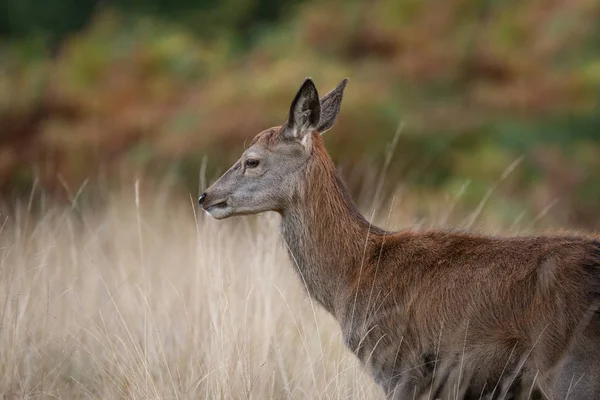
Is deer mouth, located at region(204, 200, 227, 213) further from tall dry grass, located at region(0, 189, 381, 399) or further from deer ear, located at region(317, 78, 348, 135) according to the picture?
deer ear, located at region(317, 78, 348, 135)

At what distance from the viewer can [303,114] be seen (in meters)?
6.24

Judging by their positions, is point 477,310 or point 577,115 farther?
point 577,115

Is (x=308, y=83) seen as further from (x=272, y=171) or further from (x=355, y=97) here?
(x=355, y=97)

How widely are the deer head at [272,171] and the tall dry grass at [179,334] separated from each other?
0.89ft

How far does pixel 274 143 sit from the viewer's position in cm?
636

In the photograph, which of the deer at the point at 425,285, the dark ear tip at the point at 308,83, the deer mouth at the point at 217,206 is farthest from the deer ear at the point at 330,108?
the deer mouth at the point at 217,206

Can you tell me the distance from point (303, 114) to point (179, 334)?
2182 millimetres

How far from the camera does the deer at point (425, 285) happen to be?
500 centimetres

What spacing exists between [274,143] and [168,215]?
5.99 m

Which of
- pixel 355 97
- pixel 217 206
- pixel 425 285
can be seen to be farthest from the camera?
pixel 355 97

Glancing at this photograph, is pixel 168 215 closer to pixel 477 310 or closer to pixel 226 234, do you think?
pixel 226 234

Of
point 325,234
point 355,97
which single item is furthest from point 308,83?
point 355,97

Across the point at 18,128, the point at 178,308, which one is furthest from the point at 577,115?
the point at 178,308

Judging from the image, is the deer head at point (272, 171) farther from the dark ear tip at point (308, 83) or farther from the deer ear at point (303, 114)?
the dark ear tip at point (308, 83)
